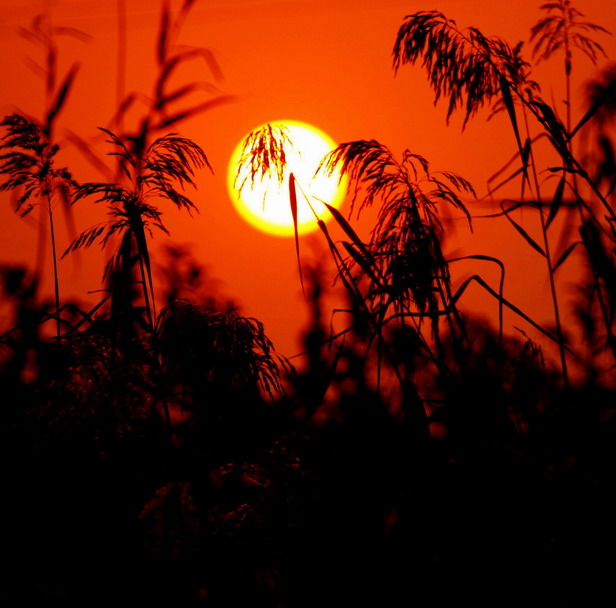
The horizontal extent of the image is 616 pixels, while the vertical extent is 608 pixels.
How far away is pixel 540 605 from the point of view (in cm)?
127

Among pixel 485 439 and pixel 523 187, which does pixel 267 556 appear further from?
pixel 523 187

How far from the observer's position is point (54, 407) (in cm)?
138

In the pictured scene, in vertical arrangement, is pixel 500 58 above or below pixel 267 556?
above

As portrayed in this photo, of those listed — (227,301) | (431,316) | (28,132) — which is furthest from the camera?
(227,301)

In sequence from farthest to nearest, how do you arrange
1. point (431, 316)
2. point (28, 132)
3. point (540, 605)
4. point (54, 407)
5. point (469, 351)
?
point (28, 132)
point (469, 351)
point (431, 316)
point (54, 407)
point (540, 605)

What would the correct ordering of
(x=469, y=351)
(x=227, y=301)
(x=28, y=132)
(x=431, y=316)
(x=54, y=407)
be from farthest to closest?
(x=227, y=301), (x=28, y=132), (x=469, y=351), (x=431, y=316), (x=54, y=407)

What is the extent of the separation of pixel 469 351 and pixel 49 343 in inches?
42.4

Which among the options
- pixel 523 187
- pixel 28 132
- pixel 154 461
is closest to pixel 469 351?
pixel 523 187

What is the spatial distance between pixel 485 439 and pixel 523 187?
0.69 metres

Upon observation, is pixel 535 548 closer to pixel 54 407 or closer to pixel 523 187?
pixel 523 187

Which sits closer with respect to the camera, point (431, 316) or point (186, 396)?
point (431, 316)

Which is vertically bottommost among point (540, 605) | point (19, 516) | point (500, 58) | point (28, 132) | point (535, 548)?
point (19, 516)

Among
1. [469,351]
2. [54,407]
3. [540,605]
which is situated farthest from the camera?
[469,351]

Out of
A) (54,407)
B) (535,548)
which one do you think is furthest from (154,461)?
(535,548)
